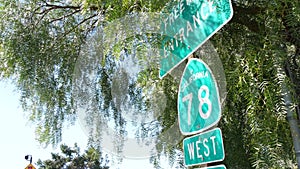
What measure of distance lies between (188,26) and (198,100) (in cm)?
22

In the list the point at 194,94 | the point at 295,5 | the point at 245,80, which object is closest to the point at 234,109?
the point at 245,80

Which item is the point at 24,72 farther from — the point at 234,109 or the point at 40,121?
the point at 234,109

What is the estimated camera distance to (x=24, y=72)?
Answer: 2.25 metres

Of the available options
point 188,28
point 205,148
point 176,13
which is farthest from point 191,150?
point 176,13

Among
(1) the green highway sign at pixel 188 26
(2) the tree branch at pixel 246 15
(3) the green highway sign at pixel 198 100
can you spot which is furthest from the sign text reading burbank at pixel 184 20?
(2) the tree branch at pixel 246 15

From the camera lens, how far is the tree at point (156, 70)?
1.14 meters

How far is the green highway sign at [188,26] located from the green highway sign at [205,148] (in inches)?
8.9

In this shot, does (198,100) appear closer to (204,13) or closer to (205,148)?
(205,148)

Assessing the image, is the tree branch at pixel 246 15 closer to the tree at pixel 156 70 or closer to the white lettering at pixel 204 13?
the tree at pixel 156 70

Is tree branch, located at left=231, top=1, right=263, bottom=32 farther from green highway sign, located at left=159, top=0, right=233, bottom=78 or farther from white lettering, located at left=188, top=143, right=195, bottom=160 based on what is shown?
white lettering, located at left=188, top=143, right=195, bottom=160

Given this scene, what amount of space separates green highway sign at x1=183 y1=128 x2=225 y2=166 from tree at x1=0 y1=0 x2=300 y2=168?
390mm

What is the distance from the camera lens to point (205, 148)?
2.27 feet

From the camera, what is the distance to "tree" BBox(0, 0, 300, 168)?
1137 mm

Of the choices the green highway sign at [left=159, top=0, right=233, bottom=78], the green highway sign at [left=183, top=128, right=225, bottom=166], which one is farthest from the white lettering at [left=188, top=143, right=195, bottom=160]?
the green highway sign at [left=159, top=0, right=233, bottom=78]
